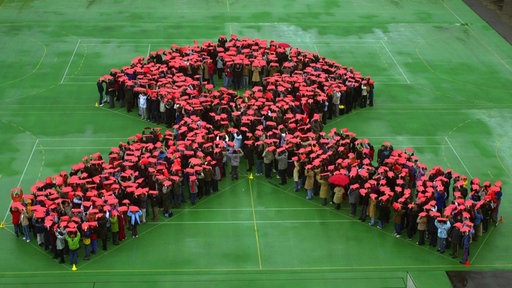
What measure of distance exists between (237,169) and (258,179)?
44.3 inches

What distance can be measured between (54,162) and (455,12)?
35721 mm

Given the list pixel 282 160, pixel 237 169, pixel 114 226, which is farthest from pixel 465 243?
pixel 114 226

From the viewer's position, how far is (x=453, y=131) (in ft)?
142

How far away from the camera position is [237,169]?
3816 cm

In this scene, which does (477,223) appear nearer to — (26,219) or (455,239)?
(455,239)

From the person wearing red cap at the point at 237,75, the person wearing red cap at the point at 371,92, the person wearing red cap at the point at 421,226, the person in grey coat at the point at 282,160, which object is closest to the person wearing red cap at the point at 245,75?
the person wearing red cap at the point at 237,75

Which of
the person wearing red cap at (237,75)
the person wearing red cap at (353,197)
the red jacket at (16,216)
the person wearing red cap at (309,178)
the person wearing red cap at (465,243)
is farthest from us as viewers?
the person wearing red cap at (237,75)

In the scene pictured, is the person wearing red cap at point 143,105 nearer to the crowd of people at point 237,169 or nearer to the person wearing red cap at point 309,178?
the crowd of people at point 237,169

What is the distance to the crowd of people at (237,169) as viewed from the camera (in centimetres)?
3203

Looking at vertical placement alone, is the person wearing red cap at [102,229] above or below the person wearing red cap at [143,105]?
below

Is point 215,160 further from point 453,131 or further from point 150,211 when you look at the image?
point 453,131

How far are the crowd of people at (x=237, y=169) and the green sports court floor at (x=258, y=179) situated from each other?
746 millimetres

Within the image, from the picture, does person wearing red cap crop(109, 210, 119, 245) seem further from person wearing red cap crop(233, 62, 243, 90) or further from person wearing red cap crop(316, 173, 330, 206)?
person wearing red cap crop(233, 62, 243, 90)

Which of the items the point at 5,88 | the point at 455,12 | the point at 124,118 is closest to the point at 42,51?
the point at 5,88
